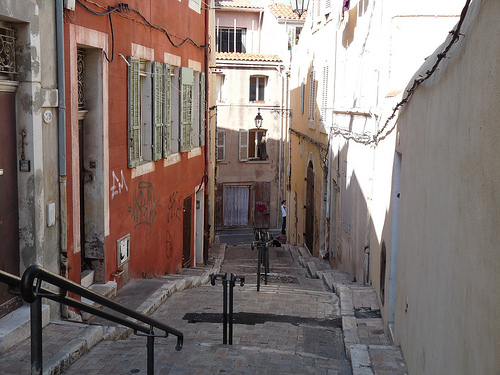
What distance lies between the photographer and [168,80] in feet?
38.6

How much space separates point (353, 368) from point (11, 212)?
12.1ft

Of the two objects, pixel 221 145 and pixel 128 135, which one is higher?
pixel 128 135

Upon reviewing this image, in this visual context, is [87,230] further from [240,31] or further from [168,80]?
[240,31]

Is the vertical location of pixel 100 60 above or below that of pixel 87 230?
above

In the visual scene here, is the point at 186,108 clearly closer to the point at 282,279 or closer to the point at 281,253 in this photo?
the point at 282,279

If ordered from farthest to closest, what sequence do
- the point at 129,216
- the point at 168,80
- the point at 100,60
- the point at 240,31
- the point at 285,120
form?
the point at 240,31
the point at 285,120
the point at 168,80
the point at 129,216
the point at 100,60

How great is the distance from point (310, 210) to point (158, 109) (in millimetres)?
9471

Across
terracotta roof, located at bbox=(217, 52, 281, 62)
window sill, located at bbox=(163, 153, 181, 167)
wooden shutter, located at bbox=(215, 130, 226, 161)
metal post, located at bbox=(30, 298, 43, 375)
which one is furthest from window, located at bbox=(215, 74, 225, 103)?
metal post, located at bbox=(30, 298, 43, 375)

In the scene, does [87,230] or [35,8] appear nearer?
[35,8]

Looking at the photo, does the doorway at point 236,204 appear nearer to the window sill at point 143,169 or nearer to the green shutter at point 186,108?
the green shutter at point 186,108

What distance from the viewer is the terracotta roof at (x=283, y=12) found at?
1133 inches

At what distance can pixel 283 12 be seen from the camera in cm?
2920

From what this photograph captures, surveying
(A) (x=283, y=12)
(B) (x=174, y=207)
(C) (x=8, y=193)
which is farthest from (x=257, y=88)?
(C) (x=8, y=193)

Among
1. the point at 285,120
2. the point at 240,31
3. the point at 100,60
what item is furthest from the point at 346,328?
the point at 240,31
